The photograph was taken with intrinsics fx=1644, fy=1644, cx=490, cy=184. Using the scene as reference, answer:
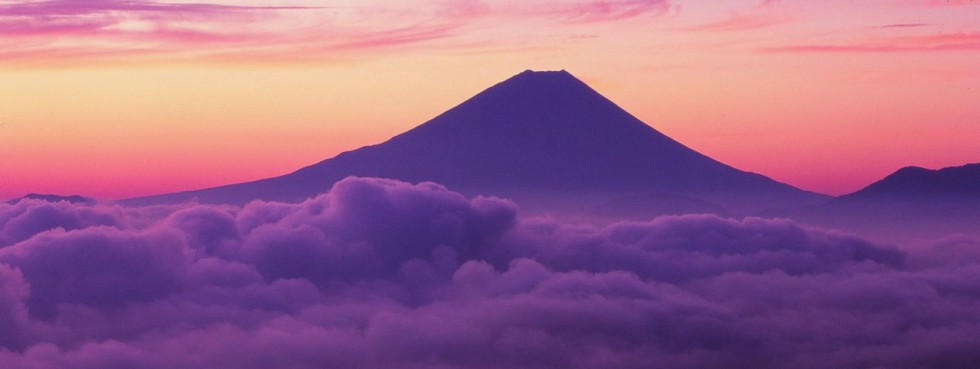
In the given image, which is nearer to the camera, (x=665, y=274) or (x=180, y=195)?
(x=665, y=274)

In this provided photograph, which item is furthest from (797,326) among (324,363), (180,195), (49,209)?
(180,195)

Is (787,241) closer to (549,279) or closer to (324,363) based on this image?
(549,279)

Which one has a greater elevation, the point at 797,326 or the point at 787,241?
the point at 787,241

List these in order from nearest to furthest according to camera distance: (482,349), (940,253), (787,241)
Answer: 1. (482,349)
2. (787,241)
3. (940,253)

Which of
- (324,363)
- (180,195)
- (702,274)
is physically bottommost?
(324,363)

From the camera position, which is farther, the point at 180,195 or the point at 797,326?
the point at 180,195

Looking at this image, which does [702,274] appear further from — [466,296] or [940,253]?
[940,253]

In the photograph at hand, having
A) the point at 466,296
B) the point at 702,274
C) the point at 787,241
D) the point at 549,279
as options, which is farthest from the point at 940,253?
the point at 466,296

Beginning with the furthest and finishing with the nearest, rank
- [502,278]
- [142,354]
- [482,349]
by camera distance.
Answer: [502,278]
[482,349]
[142,354]

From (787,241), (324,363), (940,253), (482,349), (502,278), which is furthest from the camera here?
(940,253)
